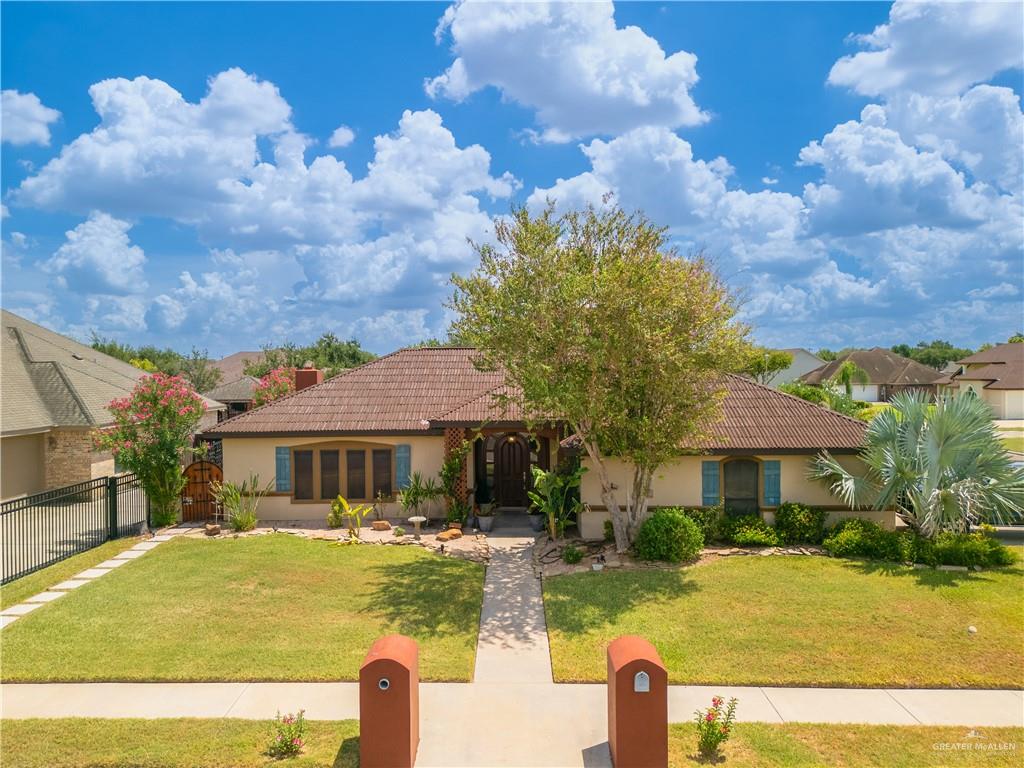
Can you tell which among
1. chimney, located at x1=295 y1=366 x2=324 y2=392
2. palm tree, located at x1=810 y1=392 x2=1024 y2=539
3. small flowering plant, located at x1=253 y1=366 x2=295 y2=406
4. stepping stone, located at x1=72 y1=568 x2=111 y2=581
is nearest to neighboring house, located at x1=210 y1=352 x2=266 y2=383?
small flowering plant, located at x1=253 y1=366 x2=295 y2=406

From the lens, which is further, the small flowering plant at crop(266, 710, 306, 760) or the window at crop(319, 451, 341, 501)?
the window at crop(319, 451, 341, 501)

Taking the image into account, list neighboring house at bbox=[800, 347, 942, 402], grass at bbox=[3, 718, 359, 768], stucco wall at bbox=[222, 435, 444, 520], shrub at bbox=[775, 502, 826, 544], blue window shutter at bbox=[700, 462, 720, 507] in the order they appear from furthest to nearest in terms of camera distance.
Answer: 1. neighboring house at bbox=[800, 347, 942, 402]
2. stucco wall at bbox=[222, 435, 444, 520]
3. blue window shutter at bbox=[700, 462, 720, 507]
4. shrub at bbox=[775, 502, 826, 544]
5. grass at bbox=[3, 718, 359, 768]

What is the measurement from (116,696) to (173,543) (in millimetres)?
8336

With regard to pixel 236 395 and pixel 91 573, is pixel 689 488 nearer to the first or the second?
pixel 91 573

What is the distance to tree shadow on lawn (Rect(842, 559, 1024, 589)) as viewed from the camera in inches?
496

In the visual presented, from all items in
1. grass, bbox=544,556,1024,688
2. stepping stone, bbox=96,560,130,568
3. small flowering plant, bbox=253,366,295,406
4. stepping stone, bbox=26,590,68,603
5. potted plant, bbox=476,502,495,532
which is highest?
small flowering plant, bbox=253,366,295,406

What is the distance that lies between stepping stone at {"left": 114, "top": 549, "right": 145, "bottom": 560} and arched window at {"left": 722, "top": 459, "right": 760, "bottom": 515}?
14.6m

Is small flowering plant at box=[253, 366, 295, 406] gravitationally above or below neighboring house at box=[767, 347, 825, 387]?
below

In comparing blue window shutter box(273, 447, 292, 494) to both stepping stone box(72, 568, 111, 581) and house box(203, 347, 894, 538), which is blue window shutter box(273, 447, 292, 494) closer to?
house box(203, 347, 894, 538)

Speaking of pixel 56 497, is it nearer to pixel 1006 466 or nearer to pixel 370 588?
pixel 370 588

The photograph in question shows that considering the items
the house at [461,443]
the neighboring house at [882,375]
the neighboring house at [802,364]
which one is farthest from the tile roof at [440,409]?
the neighboring house at [802,364]

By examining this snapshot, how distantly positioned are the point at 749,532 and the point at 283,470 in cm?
1304

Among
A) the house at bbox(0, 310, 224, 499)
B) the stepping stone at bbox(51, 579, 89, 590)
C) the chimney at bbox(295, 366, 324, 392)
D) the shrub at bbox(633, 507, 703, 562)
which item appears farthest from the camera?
the chimney at bbox(295, 366, 324, 392)

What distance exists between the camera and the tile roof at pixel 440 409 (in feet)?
53.0
